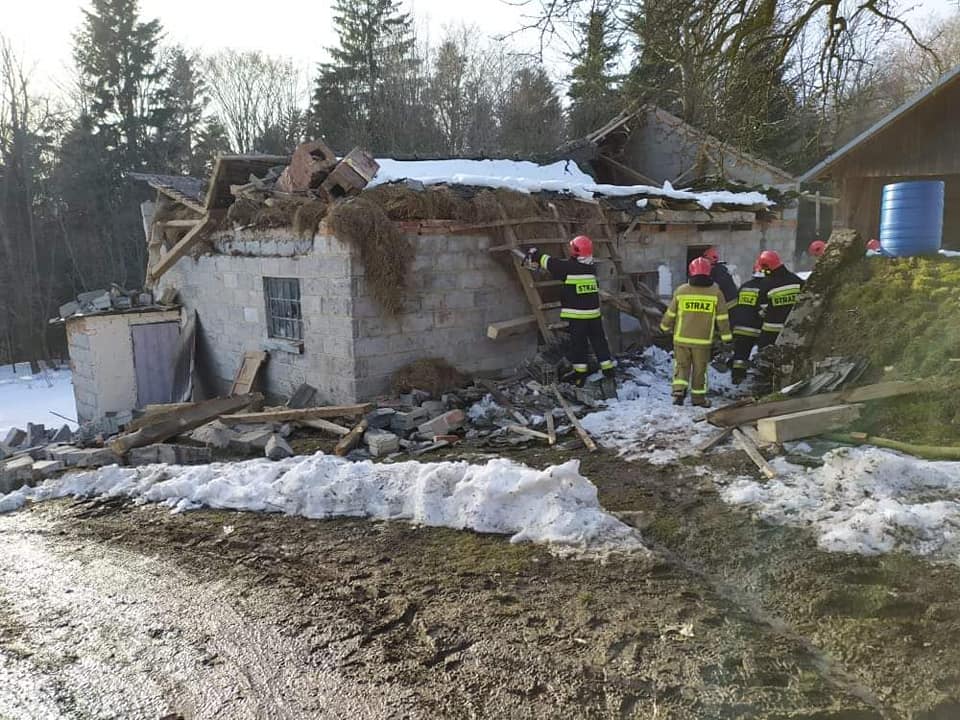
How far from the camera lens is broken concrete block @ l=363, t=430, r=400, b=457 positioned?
8.05 meters

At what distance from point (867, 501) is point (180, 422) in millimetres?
7891

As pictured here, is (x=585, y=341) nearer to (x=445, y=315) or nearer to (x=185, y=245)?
(x=445, y=315)

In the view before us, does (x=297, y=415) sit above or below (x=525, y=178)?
below

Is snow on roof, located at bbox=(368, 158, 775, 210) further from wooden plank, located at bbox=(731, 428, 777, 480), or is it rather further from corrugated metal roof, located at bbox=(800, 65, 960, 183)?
wooden plank, located at bbox=(731, 428, 777, 480)

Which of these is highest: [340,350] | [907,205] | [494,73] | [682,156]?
[494,73]

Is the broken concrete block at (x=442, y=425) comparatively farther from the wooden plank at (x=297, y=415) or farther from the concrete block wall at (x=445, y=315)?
the concrete block wall at (x=445, y=315)

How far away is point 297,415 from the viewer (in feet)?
30.1

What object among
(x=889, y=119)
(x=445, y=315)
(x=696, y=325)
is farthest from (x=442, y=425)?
(x=889, y=119)

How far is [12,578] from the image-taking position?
17.6 ft

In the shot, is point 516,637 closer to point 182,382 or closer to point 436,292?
point 436,292

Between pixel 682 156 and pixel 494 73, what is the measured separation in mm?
17137

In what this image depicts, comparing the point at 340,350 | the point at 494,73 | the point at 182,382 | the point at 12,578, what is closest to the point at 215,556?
the point at 12,578

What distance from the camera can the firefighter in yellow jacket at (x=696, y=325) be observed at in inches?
347

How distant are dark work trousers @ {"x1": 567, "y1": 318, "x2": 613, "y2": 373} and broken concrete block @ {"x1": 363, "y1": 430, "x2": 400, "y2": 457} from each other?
10.0ft
